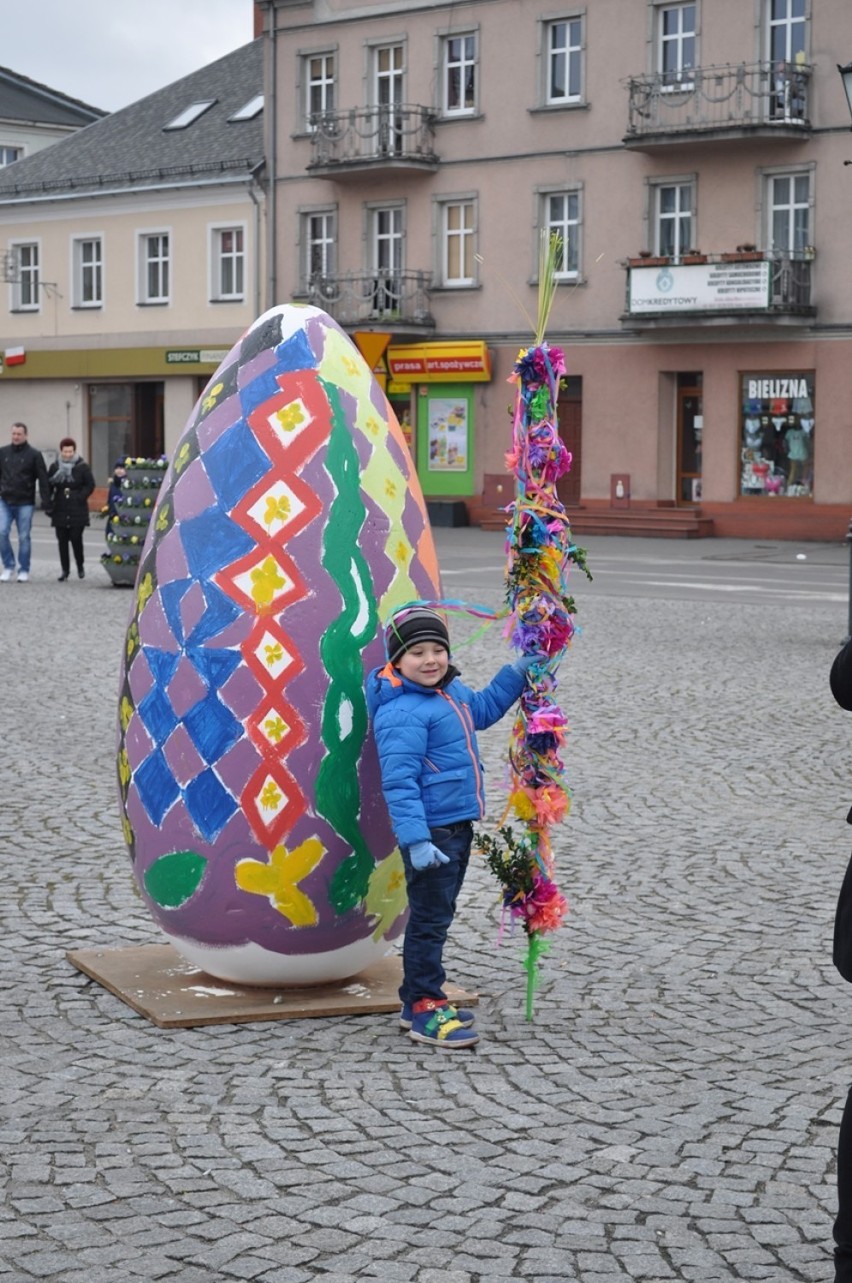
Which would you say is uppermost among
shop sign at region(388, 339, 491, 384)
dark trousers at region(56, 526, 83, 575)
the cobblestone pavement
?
shop sign at region(388, 339, 491, 384)

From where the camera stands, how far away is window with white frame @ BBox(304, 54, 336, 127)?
1704 inches

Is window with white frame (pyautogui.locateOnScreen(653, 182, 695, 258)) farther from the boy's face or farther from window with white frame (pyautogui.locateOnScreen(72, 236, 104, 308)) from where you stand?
the boy's face

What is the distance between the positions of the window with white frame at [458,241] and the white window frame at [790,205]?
692 centimetres

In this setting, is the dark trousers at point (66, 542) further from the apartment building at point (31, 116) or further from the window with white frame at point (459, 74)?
the apartment building at point (31, 116)

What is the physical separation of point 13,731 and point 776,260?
86.2ft

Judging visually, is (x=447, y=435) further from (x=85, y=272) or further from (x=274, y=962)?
(x=274, y=962)

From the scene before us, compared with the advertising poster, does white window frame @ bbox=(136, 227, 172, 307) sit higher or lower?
higher

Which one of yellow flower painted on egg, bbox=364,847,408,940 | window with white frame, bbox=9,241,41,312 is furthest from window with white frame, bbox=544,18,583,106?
yellow flower painted on egg, bbox=364,847,408,940

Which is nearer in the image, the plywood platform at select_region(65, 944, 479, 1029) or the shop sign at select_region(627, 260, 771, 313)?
the plywood platform at select_region(65, 944, 479, 1029)

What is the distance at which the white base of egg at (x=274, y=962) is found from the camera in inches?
242

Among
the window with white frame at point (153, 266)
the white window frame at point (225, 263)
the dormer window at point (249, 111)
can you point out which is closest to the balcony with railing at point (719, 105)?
the white window frame at point (225, 263)

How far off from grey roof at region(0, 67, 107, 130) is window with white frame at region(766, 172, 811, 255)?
31331 millimetres

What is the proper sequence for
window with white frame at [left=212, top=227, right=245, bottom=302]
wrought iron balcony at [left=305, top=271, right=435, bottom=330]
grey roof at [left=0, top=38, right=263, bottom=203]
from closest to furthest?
1. wrought iron balcony at [left=305, top=271, right=435, bottom=330]
2. window with white frame at [left=212, top=227, right=245, bottom=302]
3. grey roof at [left=0, top=38, right=263, bottom=203]

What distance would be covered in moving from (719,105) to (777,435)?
6095mm
